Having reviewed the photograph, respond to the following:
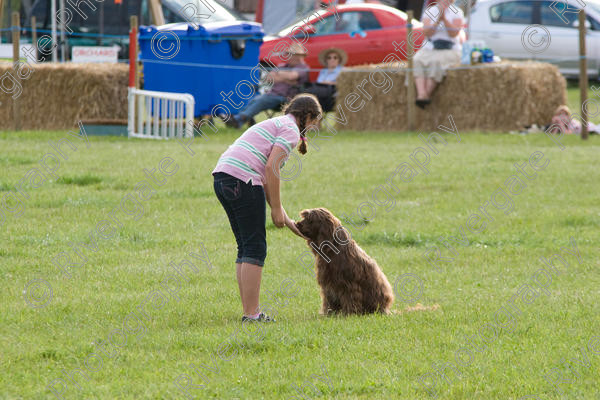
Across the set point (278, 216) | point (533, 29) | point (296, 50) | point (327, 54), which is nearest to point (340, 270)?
point (278, 216)

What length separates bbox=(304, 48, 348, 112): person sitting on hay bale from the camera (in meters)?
17.1

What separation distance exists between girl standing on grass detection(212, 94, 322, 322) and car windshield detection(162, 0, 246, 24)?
42.8 ft

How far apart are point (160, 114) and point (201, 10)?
15.7ft

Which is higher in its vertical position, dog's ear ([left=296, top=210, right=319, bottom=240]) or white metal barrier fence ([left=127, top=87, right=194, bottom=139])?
dog's ear ([left=296, top=210, right=319, bottom=240])

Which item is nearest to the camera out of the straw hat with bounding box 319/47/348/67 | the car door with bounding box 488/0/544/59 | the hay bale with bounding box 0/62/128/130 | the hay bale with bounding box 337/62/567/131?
the hay bale with bounding box 0/62/128/130

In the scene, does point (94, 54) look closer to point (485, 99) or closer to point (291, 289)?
point (485, 99)

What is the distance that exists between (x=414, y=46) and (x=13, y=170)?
8.99 meters

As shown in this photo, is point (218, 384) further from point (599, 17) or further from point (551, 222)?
point (599, 17)

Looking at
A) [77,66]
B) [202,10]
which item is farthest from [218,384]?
[202,10]

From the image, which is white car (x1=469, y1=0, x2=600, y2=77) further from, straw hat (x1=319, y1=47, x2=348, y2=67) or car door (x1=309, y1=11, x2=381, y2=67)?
straw hat (x1=319, y1=47, x2=348, y2=67)

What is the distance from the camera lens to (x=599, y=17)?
2391 cm

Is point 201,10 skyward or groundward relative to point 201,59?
skyward

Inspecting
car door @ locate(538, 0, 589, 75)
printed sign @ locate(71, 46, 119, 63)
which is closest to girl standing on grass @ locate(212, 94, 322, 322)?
printed sign @ locate(71, 46, 119, 63)

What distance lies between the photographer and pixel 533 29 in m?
23.8
